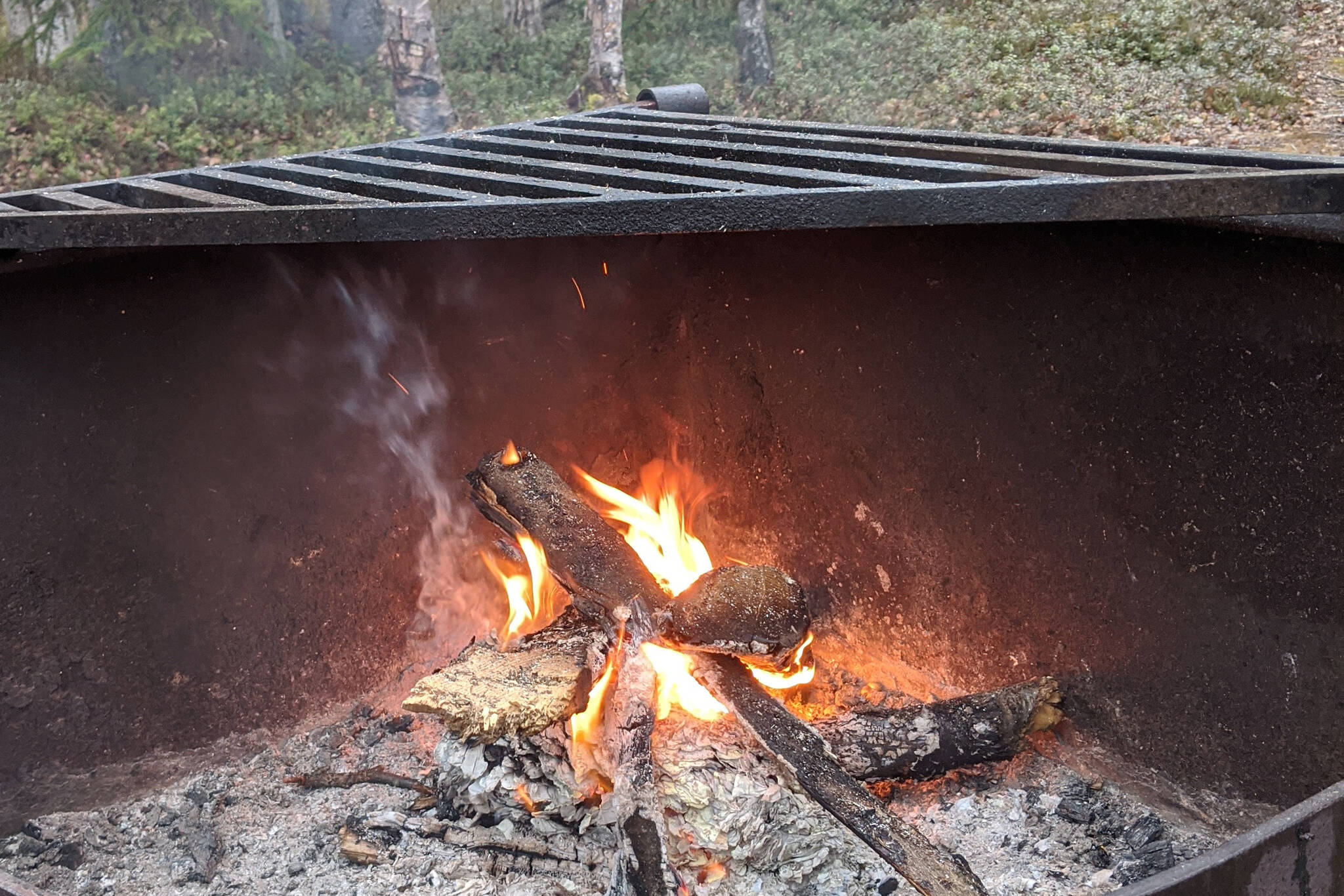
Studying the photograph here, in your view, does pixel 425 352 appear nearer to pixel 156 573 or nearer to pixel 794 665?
pixel 156 573

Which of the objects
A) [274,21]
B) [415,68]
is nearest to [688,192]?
[415,68]

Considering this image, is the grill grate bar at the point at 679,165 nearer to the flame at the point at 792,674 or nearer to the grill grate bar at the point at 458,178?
the grill grate bar at the point at 458,178

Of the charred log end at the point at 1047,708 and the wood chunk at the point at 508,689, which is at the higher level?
the wood chunk at the point at 508,689

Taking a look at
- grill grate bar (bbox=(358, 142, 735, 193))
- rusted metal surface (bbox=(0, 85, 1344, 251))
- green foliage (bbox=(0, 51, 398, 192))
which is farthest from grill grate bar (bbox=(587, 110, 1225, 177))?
green foliage (bbox=(0, 51, 398, 192))

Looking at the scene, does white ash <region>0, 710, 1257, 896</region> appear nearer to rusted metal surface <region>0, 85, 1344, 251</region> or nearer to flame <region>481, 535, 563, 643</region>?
flame <region>481, 535, 563, 643</region>

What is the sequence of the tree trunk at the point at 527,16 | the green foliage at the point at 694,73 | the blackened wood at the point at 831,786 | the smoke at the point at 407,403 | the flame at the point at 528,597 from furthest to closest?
the tree trunk at the point at 527,16 → the green foliage at the point at 694,73 → the flame at the point at 528,597 → the smoke at the point at 407,403 → the blackened wood at the point at 831,786

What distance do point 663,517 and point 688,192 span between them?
149cm

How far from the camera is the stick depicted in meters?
2.30

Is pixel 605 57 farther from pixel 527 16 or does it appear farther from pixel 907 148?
pixel 907 148

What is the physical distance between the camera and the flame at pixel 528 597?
104 inches

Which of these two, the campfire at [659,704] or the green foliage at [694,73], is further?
the green foliage at [694,73]

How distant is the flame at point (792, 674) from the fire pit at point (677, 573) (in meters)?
0.02

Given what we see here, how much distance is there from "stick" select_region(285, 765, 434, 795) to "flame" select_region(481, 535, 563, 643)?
0.43 m

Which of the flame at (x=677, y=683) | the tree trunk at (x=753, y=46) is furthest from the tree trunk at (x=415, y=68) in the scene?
the flame at (x=677, y=683)
